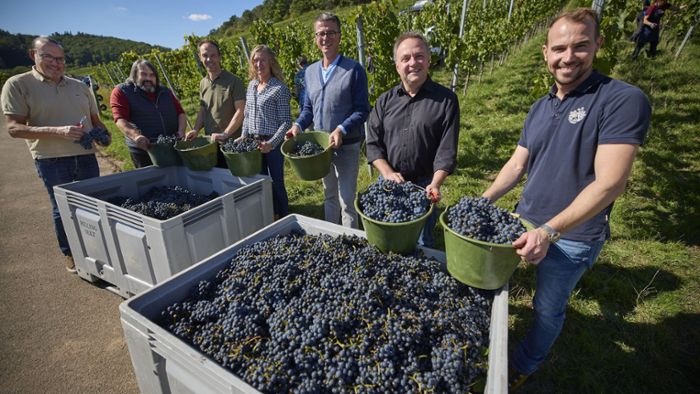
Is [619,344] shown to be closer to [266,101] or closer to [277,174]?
[277,174]

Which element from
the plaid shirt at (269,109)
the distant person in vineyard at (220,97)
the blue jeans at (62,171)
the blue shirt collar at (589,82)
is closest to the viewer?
the blue shirt collar at (589,82)

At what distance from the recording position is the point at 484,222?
5.22 ft

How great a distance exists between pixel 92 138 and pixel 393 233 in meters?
3.31

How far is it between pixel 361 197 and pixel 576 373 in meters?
→ 2.17

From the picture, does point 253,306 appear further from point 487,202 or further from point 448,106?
point 448,106

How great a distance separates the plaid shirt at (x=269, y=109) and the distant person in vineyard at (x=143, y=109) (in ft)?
3.36

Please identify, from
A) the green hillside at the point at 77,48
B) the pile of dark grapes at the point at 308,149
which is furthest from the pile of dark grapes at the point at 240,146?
the green hillside at the point at 77,48

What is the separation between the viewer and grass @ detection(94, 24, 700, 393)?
2486mm

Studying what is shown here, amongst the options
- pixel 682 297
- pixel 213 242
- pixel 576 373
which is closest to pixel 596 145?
pixel 576 373

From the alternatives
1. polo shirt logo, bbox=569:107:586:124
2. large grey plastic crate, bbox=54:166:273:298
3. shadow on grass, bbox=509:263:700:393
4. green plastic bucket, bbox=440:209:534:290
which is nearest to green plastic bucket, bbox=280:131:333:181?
large grey plastic crate, bbox=54:166:273:298

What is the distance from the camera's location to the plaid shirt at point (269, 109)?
12.3ft

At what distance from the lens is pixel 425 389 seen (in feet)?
4.15

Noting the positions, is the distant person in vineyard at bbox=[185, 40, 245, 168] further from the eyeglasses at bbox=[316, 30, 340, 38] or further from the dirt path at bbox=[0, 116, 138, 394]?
the dirt path at bbox=[0, 116, 138, 394]

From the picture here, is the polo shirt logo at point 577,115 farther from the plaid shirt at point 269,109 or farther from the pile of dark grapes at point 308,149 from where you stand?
the plaid shirt at point 269,109
